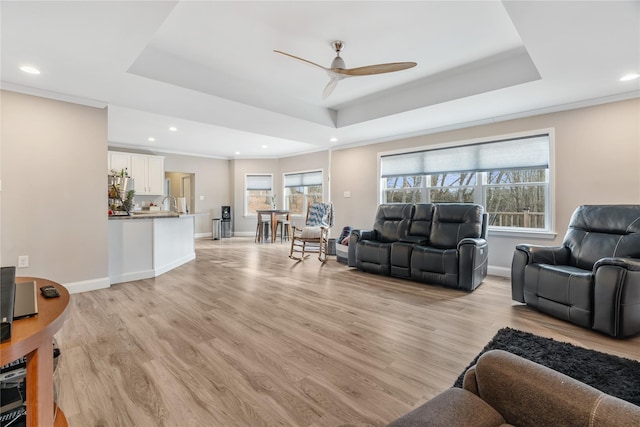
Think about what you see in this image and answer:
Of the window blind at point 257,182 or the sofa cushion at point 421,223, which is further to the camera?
the window blind at point 257,182

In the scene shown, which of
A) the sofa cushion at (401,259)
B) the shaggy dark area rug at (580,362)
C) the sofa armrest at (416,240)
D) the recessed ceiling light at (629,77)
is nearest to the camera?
the shaggy dark area rug at (580,362)

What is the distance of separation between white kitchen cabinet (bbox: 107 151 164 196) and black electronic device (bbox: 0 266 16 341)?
6653mm

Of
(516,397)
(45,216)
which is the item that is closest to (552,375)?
(516,397)

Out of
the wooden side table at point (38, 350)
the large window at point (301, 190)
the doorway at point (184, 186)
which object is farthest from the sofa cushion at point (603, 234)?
the doorway at point (184, 186)

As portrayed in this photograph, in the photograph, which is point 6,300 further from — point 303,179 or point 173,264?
point 303,179

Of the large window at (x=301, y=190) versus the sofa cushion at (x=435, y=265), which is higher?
the large window at (x=301, y=190)

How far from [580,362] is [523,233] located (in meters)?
2.68

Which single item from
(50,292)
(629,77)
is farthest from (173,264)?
(629,77)

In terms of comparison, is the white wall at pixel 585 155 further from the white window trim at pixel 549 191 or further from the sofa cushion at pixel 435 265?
the sofa cushion at pixel 435 265

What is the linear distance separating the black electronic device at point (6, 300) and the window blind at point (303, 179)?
22.8 ft

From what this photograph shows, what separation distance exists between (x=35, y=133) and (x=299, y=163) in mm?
5735

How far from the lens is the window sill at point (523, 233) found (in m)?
4.01

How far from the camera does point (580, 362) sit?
1916mm

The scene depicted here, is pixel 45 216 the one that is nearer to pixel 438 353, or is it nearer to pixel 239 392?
pixel 239 392
